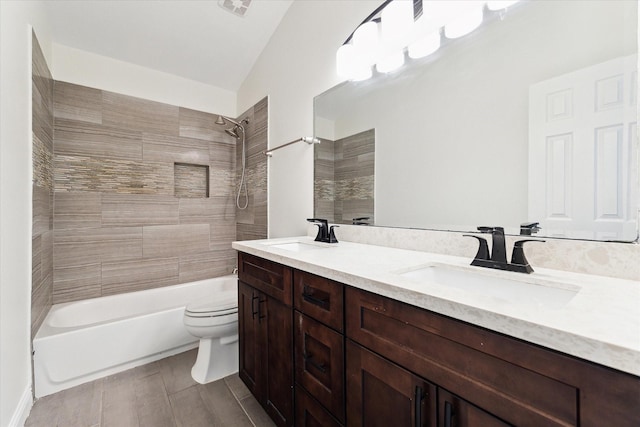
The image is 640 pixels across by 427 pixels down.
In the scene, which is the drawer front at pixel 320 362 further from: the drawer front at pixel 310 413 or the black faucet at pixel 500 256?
the black faucet at pixel 500 256

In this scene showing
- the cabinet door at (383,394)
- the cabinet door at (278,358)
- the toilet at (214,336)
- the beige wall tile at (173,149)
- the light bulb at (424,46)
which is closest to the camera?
the cabinet door at (383,394)

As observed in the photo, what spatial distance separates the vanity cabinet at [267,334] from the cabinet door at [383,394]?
381 millimetres

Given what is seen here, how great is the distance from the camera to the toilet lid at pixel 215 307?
180 centimetres

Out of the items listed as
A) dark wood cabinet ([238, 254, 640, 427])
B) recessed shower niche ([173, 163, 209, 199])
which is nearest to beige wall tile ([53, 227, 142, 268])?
recessed shower niche ([173, 163, 209, 199])

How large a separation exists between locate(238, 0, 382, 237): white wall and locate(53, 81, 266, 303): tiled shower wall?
823 millimetres

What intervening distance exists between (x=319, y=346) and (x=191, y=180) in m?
2.37

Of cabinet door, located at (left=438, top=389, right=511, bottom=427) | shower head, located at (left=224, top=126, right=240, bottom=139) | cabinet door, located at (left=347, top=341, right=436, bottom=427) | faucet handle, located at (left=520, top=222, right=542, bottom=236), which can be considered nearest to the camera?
cabinet door, located at (left=438, top=389, right=511, bottom=427)

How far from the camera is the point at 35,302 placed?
1668mm

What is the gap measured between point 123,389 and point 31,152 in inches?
59.3

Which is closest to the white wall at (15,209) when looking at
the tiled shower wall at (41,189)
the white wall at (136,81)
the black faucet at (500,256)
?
the tiled shower wall at (41,189)

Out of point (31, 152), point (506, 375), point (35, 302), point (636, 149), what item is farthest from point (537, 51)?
point (35, 302)

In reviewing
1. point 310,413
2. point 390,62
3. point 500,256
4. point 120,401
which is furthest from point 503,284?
point 120,401

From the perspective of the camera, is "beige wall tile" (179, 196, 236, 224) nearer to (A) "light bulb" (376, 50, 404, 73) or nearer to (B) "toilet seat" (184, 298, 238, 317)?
(B) "toilet seat" (184, 298, 238, 317)

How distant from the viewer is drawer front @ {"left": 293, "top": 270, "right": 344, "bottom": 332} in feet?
3.00
